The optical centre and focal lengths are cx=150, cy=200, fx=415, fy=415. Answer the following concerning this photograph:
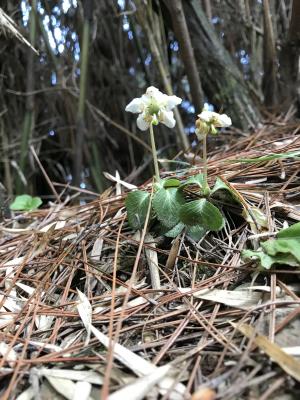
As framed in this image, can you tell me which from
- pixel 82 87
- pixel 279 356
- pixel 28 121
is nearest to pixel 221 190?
pixel 279 356

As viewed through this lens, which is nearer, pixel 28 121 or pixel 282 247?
pixel 282 247

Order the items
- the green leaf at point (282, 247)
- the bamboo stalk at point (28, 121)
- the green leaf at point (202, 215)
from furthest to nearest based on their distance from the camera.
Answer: the bamboo stalk at point (28, 121), the green leaf at point (202, 215), the green leaf at point (282, 247)

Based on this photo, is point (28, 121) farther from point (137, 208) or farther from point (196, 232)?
point (196, 232)

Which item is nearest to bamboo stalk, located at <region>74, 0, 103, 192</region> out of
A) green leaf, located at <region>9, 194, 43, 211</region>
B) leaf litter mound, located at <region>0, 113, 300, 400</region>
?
green leaf, located at <region>9, 194, 43, 211</region>

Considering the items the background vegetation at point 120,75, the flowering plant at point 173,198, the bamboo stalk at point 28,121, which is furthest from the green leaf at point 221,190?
the bamboo stalk at point 28,121

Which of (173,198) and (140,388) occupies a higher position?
(173,198)

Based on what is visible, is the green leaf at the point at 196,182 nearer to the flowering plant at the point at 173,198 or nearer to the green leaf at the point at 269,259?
the flowering plant at the point at 173,198
